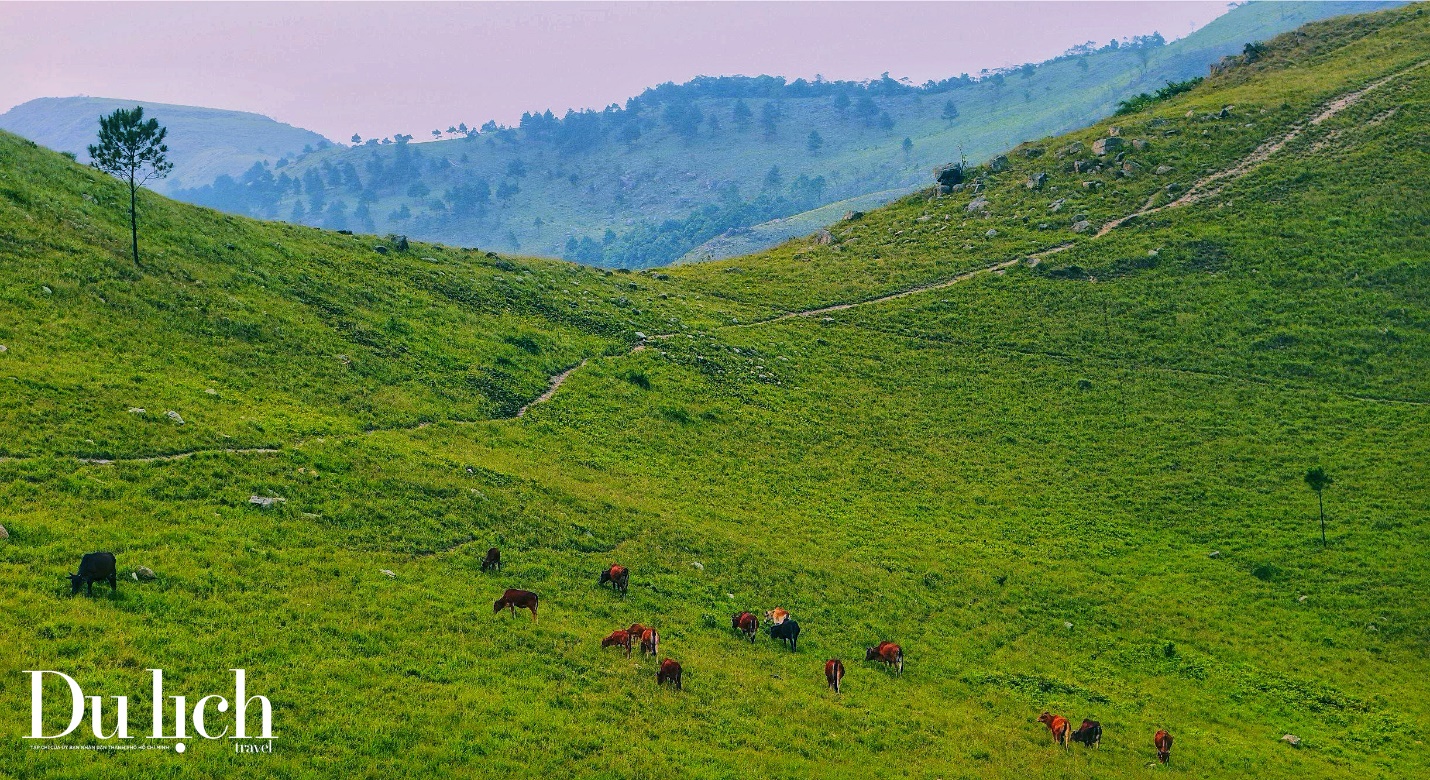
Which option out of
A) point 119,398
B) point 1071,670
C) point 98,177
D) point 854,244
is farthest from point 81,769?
point 854,244

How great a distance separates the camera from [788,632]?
27281 millimetres

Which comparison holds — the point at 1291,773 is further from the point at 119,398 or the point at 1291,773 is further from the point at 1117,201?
the point at 1117,201

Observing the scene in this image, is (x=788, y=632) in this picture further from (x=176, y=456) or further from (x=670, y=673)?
(x=176, y=456)

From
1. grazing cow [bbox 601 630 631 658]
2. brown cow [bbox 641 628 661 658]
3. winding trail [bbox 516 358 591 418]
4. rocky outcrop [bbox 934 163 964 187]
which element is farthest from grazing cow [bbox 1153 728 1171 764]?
rocky outcrop [bbox 934 163 964 187]

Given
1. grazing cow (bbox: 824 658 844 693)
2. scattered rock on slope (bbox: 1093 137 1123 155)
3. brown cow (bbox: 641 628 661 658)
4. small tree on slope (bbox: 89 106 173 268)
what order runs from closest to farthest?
brown cow (bbox: 641 628 661 658)
grazing cow (bbox: 824 658 844 693)
small tree on slope (bbox: 89 106 173 268)
scattered rock on slope (bbox: 1093 137 1123 155)

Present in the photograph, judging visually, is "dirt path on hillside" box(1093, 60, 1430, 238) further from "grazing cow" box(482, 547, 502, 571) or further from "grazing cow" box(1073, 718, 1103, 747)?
"grazing cow" box(482, 547, 502, 571)

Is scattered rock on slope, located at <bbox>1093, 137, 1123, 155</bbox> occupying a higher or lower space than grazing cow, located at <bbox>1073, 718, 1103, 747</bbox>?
higher

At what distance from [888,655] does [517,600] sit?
38.9 feet

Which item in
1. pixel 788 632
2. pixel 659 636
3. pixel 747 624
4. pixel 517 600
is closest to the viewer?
pixel 517 600

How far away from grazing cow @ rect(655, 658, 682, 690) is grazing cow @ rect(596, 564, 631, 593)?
5620 mm

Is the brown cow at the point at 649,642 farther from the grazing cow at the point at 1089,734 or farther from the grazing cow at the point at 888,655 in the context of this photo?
the grazing cow at the point at 1089,734

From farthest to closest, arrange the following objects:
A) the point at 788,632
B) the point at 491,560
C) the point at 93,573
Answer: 1. the point at 788,632
2. the point at 491,560
3. the point at 93,573

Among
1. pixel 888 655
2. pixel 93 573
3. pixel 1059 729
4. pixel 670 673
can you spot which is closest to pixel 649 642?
pixel 670 673

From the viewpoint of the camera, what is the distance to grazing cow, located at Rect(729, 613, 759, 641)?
1069 inches
